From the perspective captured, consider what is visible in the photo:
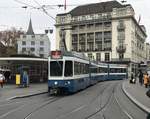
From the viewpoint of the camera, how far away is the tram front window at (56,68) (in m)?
25.1

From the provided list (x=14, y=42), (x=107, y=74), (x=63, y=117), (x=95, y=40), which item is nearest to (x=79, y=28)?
(x=95, y=40)

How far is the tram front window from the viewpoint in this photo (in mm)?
25125

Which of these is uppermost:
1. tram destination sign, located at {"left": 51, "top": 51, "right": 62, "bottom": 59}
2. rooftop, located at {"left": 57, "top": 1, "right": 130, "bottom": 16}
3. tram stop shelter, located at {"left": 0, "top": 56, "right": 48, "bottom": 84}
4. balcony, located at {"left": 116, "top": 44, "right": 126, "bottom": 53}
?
rooftop, located at {"left": 57, "top": 1, "right": 130, "bottom": 16}

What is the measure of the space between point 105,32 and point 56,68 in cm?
8398

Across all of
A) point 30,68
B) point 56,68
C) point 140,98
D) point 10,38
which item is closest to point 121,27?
point 10,38

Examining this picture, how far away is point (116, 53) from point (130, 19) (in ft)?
35.5

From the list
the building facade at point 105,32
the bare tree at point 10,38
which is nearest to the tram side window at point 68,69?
the bare tree at point 10,38

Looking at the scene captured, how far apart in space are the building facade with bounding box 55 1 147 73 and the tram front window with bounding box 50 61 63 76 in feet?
242

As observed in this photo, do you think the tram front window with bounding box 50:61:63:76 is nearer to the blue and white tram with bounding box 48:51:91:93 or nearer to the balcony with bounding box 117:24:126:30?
the blue and white tram with bounding box 48:51:91:93

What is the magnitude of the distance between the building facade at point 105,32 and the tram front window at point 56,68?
242 feet

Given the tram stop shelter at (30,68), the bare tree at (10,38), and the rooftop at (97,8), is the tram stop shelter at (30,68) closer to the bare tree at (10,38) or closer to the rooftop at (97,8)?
the bare tree at (10,38)

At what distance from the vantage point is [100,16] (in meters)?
109

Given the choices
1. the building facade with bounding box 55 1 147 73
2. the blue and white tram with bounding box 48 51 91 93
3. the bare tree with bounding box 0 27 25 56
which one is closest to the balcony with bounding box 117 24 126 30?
the building facade with bounding box 55 1 147 73

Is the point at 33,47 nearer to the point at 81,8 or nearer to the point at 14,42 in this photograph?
the point at 81,8
